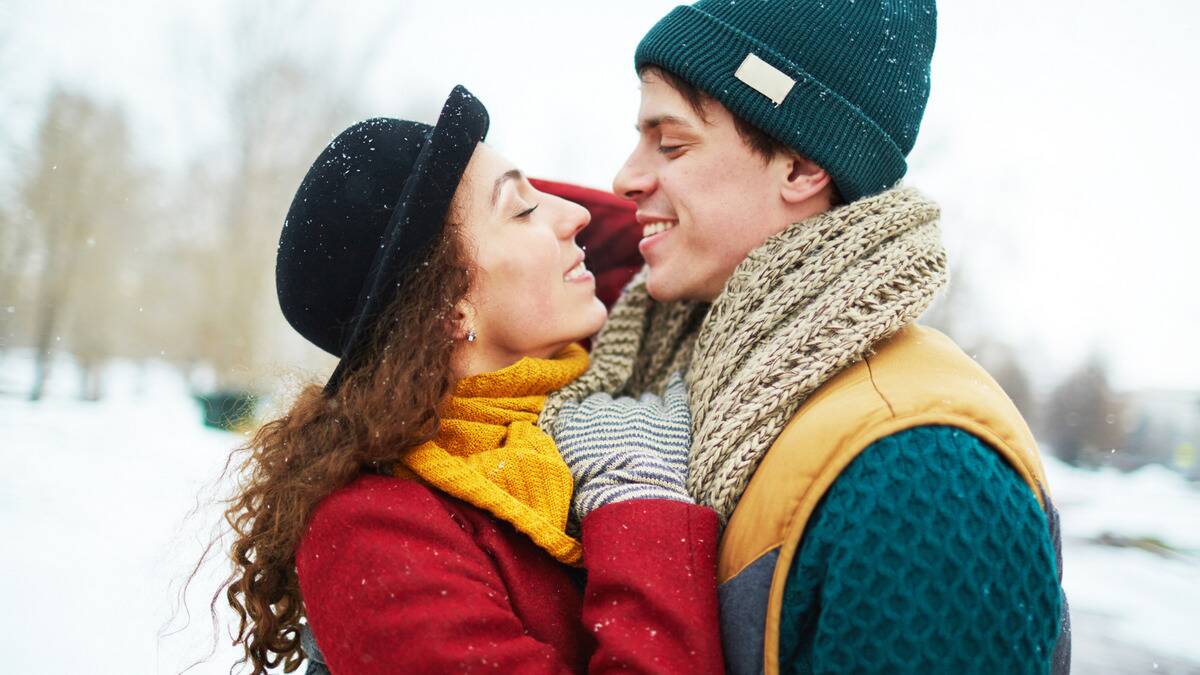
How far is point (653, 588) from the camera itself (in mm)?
1081

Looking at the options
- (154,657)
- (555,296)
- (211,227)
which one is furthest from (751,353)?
(211,227)

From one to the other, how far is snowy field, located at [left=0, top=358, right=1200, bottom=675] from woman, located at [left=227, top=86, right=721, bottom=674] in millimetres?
413

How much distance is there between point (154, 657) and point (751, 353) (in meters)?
2.63

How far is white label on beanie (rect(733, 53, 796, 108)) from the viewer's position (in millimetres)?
1577

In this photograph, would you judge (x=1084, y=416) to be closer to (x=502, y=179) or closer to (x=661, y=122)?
(x=661, y=122)

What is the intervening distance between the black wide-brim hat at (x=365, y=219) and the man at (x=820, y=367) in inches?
15.0

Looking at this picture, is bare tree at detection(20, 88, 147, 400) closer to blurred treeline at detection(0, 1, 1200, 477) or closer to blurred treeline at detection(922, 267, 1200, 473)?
blurred treeline at detection(0, 1, 1200, 477)

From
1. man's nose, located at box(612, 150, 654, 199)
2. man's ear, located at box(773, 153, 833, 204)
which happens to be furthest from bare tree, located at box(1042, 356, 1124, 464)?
man's nose, located at box(612, 150, 654, 199)

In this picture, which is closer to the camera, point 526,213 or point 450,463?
point 450,463

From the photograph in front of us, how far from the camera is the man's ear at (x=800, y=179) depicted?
160 cm

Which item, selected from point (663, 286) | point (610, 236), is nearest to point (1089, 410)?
point (610, 236)

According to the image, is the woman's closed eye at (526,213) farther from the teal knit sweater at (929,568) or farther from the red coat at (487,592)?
the teal knit sweater at (929,568)

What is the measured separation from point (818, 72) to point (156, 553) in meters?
3.94

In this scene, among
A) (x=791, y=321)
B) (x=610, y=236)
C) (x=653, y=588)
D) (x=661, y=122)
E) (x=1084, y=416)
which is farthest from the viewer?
(x=1084, y=416)
